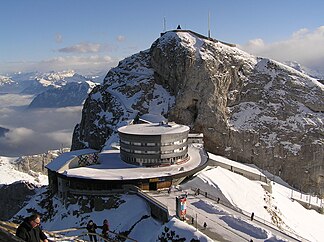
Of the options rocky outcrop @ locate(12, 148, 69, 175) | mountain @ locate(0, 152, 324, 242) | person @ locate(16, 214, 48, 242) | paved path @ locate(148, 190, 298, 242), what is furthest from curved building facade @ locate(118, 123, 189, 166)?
rocky outcrop @ locate(12, 148, 69, 175)

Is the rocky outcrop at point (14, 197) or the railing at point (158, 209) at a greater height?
the railing at point (158, 209)

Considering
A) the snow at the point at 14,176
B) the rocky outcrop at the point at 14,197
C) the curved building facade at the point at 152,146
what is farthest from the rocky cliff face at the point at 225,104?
the snow at the point at 14,176

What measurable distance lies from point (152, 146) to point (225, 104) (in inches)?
1834

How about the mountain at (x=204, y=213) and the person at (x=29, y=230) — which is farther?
the mountain at (x=204, y=213)

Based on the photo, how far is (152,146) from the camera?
A: 5388cm

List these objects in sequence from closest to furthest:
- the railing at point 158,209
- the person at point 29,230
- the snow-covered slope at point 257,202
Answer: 1. the person at point 29,230
2. the railing at point 158,209
3. the snow-covered slope at point 257,202

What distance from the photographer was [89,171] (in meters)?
50.4

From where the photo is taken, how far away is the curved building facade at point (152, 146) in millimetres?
53781

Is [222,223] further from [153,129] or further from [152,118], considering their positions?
[152,118]

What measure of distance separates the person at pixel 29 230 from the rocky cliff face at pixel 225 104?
71109 mm

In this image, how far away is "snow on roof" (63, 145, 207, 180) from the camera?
48.2m

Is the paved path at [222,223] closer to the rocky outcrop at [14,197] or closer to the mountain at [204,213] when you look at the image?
the mountain at [204,213]

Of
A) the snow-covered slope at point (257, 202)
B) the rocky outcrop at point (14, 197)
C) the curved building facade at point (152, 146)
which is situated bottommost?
the rocky outcrop at point (14, 197)

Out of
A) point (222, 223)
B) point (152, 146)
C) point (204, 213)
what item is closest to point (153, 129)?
point (152, 146)
